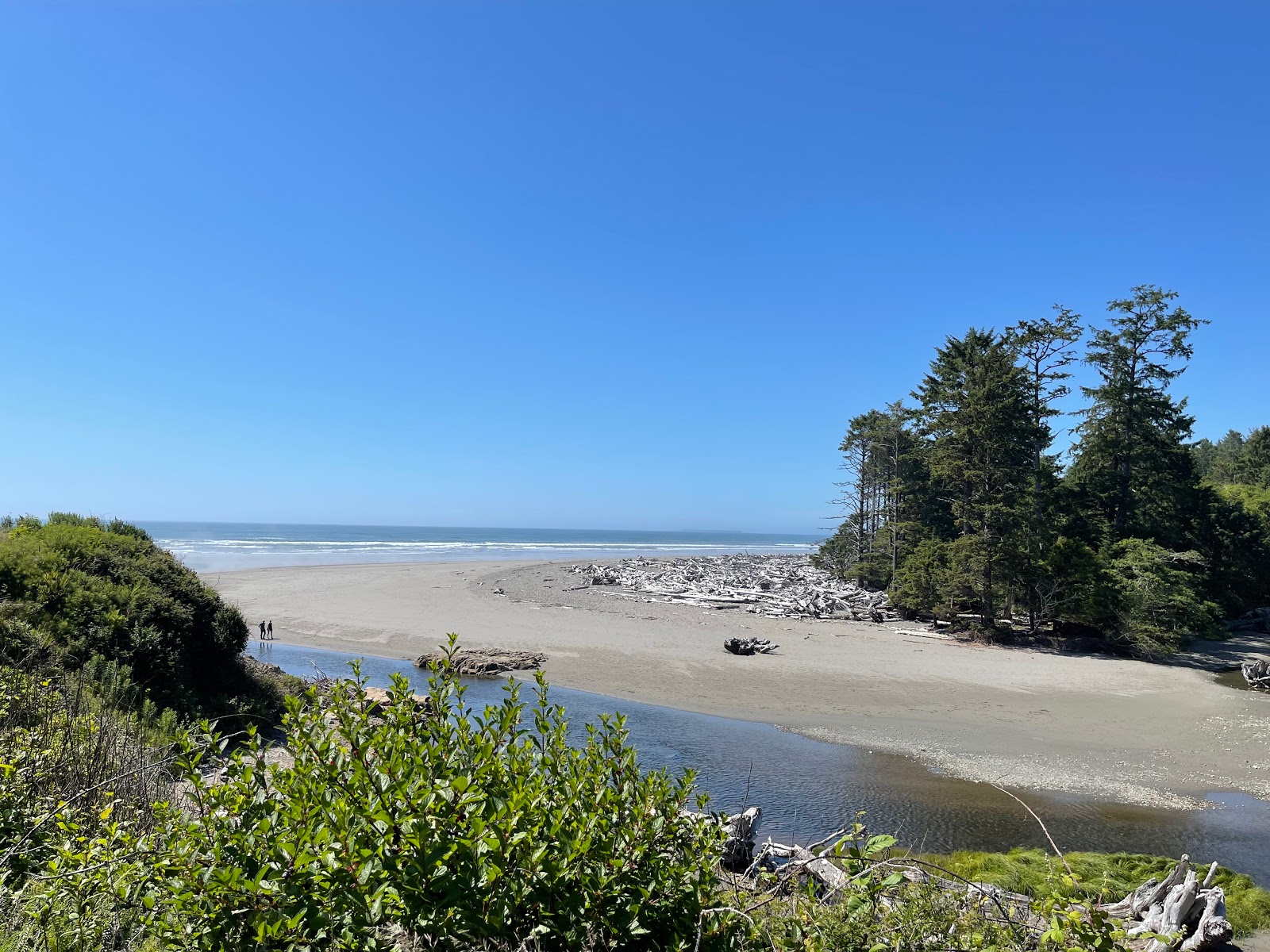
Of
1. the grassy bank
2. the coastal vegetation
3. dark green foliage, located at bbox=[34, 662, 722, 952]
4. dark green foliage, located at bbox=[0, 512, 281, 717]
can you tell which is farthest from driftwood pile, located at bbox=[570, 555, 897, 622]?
dark green foliage, located at bbox=[34, 662, 722, 952]

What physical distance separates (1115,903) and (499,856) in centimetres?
678

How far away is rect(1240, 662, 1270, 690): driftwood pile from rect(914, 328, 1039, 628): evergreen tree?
20.7 feet

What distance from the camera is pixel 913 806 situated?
9977mm

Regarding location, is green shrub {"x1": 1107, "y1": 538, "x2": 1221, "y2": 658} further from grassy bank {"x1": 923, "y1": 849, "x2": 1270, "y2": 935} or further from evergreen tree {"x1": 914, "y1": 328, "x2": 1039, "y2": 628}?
grassy bank {"x1": 923, "y1": 849, "x2": 1270, "y2": 935}

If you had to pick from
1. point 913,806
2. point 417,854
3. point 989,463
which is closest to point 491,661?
point 913,806

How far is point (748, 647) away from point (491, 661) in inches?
318

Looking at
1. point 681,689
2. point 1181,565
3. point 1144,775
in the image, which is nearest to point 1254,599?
point 1181,565

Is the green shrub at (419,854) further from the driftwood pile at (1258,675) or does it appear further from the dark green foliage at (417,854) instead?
the driftwood pile at (1258,675)

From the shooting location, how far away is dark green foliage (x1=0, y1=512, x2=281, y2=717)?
884 cm

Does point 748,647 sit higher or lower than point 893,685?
higher

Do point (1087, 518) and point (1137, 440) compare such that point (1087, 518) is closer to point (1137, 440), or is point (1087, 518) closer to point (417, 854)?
point (1137, 440)

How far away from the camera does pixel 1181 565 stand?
24.7m

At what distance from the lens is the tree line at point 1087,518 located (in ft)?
71.8

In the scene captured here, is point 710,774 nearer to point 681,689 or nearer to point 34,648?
point 681,689
